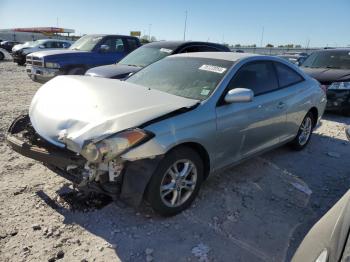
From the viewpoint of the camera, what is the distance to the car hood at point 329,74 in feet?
27.5

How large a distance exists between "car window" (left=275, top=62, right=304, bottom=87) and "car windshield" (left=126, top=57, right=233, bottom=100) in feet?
3.74

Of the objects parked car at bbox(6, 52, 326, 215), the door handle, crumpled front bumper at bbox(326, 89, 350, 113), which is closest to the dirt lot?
parked car at bbox(6, 52, 326, 215)

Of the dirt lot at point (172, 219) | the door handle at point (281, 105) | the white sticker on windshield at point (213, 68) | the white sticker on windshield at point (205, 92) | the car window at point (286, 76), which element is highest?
the white sticker on windshield at point (213, 68)

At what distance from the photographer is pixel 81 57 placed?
10.0m

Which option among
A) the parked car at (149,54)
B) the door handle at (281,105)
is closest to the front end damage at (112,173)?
the door handle at (281,105)

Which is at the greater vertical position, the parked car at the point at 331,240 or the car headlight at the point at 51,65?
the parked car at the point at 331,240

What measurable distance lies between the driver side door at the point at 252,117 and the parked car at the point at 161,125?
12mm

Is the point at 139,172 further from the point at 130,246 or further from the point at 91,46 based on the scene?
the point at 91,46

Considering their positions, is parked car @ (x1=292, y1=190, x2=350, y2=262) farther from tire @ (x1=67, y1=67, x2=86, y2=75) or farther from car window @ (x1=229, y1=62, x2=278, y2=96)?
tire @ (x1=67, y1=67, x2=86, y2=75)

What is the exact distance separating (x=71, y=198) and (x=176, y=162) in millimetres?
1274

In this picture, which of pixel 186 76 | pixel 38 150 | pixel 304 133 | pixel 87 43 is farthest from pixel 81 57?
pixel 38 150

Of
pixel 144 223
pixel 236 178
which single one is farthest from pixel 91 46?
pixel 144 223

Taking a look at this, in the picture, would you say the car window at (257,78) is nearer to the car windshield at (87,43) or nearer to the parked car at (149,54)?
the parked car at (149,54)

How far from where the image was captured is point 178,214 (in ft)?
11.5
